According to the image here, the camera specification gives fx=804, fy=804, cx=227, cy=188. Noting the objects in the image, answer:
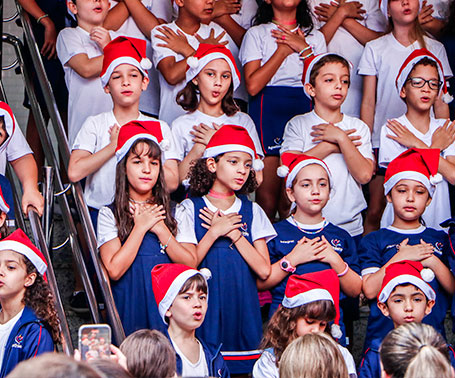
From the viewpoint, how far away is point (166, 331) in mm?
3424

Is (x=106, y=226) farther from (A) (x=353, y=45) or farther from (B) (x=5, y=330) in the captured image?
(A) (x=353, y=45)

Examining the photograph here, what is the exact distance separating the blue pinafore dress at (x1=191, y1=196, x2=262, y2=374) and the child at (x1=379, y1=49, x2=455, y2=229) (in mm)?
1172

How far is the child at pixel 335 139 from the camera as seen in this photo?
4.25 m

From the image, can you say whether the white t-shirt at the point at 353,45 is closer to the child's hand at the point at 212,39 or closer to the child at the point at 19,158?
the child's hand at the point at 212,39

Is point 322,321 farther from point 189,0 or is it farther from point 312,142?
point 189,0

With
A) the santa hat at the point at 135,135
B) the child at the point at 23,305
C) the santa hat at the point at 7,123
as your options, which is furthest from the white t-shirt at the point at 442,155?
the santa hat at the point at 7,123

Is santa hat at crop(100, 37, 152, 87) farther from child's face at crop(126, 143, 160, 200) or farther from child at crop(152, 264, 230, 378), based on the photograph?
child at crop(152, 264, 230, 378)

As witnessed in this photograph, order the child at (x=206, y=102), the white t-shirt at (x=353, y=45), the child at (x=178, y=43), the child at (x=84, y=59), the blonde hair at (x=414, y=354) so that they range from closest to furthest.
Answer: the blonde hair at (x=414, y=354), the child at (x=206, y=102), the child at (x=84, y=59), the child at (x=178, y=43), the white t-shirt at (x=353, y=45)

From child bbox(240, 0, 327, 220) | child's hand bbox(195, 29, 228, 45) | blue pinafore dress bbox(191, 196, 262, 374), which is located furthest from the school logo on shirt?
child's hand bbox(195, 29, 228, 45)

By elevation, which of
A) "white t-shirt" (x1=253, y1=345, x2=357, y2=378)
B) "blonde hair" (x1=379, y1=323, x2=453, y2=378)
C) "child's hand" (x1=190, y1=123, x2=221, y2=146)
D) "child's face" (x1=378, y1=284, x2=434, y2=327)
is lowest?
"white t-shirt" (x1=253, y1=345, x2=357, y2=378)

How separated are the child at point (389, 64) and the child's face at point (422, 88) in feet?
1.08

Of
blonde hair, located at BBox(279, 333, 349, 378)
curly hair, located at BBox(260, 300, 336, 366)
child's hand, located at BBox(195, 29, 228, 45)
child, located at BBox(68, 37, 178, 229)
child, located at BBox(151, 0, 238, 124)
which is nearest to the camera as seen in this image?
blonde hair, located at BBox(279, 333, 349, 378)

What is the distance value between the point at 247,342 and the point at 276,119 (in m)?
1.51

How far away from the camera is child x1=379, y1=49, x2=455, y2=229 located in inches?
171
